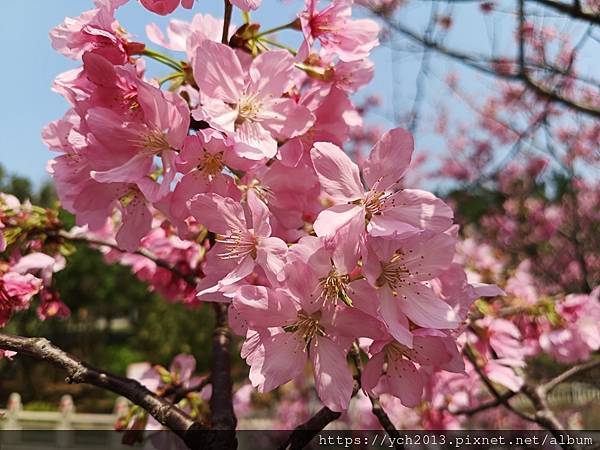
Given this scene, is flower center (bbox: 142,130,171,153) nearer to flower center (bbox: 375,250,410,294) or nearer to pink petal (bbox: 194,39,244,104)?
pink petal (bbox: 194,39,244,104)

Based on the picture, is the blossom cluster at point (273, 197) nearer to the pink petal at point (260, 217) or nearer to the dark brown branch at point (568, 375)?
the pink petal at point (260, 217)

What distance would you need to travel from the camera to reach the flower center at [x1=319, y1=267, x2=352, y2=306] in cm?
74

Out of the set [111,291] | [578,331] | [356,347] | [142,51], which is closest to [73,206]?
[142,51]

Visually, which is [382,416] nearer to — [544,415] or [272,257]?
[272,257]

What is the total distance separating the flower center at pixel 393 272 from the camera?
77 cm

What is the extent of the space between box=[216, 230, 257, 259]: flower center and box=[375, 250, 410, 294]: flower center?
202 millimetres

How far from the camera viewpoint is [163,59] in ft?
3.12

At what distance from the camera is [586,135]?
24.0 ft

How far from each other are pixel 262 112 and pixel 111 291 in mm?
19663

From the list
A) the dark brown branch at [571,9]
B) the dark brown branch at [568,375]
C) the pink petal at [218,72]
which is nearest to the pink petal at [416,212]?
the pink petal at [218,72]

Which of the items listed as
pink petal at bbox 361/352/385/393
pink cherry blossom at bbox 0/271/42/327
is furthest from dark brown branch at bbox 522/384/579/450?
pink cherry blossom at bbox 0/271/42/327

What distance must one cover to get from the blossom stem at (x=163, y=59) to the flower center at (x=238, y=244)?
34cm

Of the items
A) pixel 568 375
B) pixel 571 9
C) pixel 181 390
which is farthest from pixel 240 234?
pixel 571 9

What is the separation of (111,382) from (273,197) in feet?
1.33
